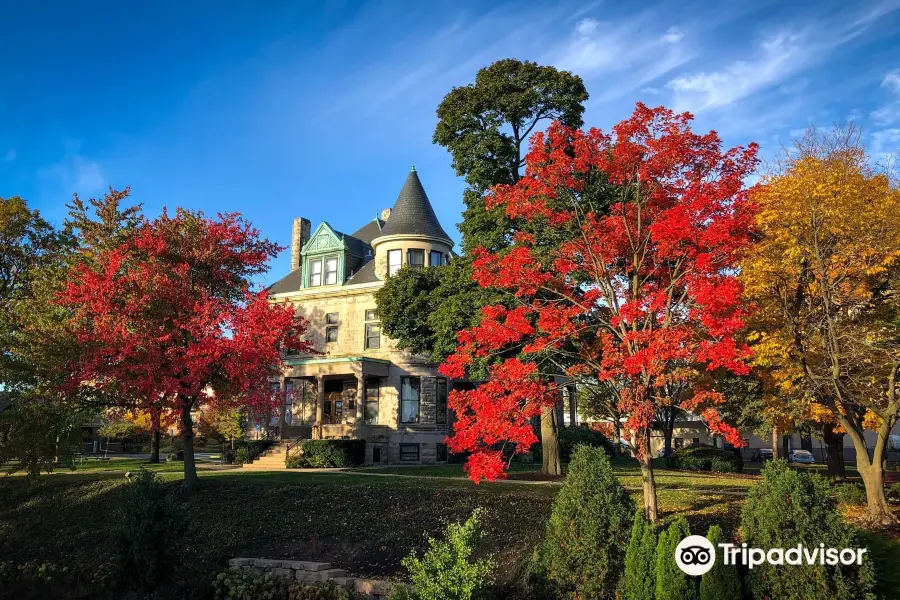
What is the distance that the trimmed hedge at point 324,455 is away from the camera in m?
28.4

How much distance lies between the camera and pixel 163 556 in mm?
12383

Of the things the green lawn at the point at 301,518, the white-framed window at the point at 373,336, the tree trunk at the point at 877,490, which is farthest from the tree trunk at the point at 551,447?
the white-framed window at the point at 373,336

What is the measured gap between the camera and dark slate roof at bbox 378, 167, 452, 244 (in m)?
35.2

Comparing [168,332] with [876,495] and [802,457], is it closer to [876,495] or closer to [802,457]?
[876,495]

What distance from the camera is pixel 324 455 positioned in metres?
28.5

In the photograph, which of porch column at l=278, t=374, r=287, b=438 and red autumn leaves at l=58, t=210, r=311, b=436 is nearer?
red autumn leaves at l=58, t=210, r=311, b=436

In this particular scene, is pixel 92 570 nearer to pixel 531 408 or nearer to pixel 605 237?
pixel 531 408

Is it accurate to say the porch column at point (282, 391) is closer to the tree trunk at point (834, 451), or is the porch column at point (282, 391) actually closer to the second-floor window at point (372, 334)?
the second-floor window at point (372, 334)

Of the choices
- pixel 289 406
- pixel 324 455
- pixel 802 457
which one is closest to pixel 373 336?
pixel 289 406

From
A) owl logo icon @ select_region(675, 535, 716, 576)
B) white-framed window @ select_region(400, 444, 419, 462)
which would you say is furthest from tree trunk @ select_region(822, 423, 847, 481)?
white-framed window @ select_region(400, 444, 419, 462)

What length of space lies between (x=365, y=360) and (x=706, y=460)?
17075 mm

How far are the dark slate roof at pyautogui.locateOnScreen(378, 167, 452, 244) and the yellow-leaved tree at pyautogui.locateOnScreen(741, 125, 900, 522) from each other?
21.4 meters

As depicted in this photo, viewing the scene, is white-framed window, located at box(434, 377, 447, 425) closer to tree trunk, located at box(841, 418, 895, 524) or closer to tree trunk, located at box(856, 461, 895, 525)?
tree trunk, located at box(841, 418, 895, 524)

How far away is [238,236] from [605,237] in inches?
520
